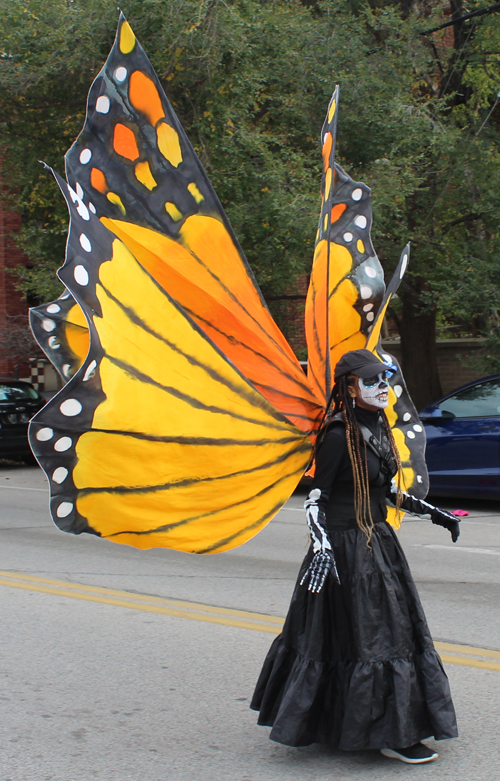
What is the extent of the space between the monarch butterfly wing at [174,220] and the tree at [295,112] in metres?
7.85

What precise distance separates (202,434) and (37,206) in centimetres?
1366

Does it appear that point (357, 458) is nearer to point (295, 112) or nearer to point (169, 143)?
point (169, 143)

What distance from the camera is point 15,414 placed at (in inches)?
640

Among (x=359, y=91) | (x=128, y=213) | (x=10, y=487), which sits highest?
(x=359, y=91)

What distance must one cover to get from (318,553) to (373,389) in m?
0.72

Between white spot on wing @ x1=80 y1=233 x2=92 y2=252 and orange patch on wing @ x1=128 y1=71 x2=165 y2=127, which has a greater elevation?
orange patch on wing @ x1=128 y1=71 x2=165 y2=127

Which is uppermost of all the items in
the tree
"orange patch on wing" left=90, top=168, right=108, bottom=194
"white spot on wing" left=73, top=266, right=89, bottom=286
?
the tree

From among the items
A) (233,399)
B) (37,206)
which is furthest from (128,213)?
(37,206)

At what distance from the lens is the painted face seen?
3.66 m

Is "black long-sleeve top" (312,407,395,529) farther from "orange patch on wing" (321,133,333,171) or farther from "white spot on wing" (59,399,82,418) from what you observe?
"orange patch on wing" (321,133,333,171)

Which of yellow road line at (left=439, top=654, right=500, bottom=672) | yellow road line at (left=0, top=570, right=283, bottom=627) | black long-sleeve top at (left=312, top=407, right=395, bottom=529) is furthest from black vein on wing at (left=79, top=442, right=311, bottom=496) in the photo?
yellow road line at (left=0, top=570, right=283, bottom=627)

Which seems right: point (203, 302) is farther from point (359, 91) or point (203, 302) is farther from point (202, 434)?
point (359, 91)

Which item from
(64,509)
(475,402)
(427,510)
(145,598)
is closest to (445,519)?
(427,510)

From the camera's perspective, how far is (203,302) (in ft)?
13.3
